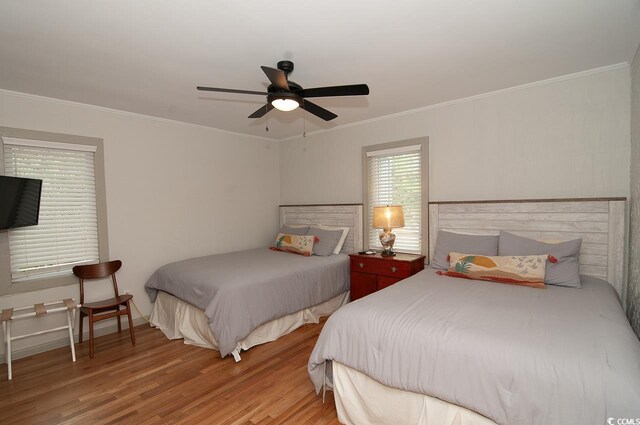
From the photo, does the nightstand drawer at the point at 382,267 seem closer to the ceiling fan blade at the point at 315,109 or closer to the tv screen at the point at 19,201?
the ceiling fan blade at the point at 315,109

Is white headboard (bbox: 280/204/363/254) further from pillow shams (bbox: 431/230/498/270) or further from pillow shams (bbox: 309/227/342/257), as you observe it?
pillow shams (bbox: 431/230/498/270)

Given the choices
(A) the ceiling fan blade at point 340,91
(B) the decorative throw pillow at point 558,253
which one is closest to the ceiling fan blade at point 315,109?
(A) the ceiling fan blade at point 340,91

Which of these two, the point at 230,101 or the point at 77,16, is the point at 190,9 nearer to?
the point at 77,16

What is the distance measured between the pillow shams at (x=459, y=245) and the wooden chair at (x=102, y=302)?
322 cm

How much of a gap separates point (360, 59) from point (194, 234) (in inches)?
124

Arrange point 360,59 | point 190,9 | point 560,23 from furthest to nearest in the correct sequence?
point 360,59 → point 560,23 → point 190,9

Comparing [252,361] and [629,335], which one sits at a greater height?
[629,335]

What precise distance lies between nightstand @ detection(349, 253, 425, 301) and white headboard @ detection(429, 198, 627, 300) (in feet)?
2.09

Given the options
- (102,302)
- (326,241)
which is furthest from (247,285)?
(102,302)

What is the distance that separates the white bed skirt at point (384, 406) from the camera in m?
1.58

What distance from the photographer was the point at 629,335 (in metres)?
1.54

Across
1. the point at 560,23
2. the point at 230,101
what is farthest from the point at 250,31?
the point at 560,23

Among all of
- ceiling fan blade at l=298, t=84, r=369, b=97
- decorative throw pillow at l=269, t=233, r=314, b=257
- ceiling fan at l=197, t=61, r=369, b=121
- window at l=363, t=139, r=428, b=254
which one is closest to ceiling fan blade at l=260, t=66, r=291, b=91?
ceiling fan at l=197, t=61, r=369, b=121

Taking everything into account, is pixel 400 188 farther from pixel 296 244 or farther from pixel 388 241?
pixel 296 244
